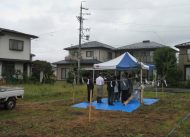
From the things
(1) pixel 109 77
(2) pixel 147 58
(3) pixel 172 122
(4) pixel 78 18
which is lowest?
Result: (3) pixel 172 122

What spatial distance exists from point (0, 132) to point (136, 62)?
9.82 metres

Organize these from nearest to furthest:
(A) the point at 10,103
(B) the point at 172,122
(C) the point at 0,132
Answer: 1. (C) the point at 0,132
2. (B) the point at 172,122
3. (A) the point at 10,103

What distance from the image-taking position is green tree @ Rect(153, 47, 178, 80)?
33.4m

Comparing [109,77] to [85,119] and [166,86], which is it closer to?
[85,119]

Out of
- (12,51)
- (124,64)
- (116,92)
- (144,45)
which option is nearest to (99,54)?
(144,45)

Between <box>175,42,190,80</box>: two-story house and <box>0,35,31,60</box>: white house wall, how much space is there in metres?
18.8

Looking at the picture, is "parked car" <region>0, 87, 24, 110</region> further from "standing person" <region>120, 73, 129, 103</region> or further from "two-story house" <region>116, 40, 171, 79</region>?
"two-story house" <region>116, 40, 171, 79</region>

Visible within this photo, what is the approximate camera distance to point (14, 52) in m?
30.7

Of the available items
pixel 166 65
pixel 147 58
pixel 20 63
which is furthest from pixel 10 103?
pixel 147 58

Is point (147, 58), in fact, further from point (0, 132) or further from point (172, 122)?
point (0, 132)

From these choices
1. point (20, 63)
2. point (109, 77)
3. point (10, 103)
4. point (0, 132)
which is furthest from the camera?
point (20, 63)

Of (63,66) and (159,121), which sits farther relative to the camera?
(63,66)

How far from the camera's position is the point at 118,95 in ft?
54.0

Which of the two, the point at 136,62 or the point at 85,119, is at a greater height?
the point at 136,62
